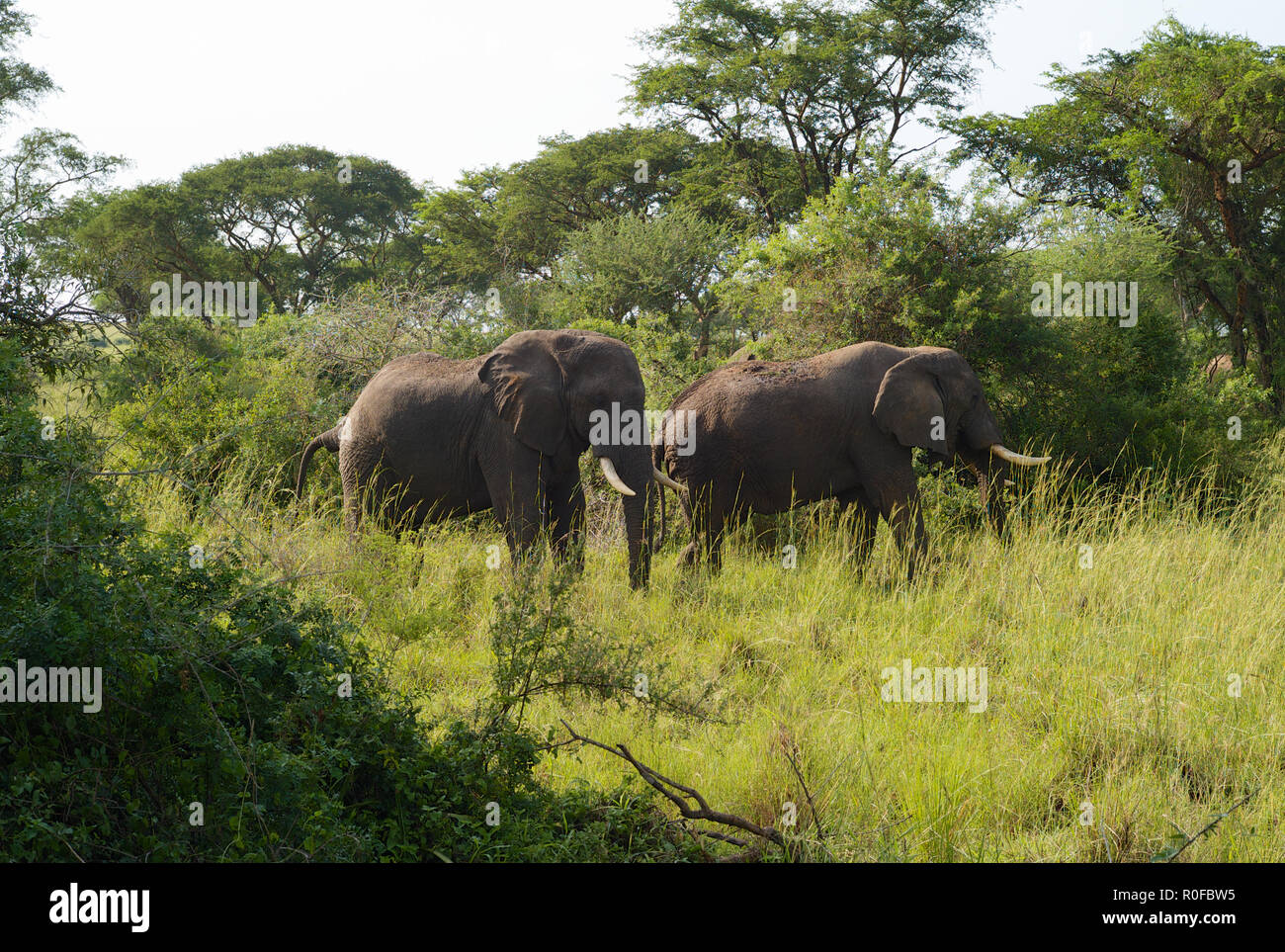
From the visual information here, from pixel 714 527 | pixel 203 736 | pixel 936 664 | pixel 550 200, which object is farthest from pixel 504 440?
pixel 550 200

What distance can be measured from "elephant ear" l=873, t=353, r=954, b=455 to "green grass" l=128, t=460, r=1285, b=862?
34.7 inches

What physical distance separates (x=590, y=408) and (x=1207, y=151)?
1473 cm

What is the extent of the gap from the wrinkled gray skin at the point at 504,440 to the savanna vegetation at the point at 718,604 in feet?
1.26

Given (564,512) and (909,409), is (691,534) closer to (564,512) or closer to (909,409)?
(564,512)

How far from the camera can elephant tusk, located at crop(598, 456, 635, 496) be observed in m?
8.10

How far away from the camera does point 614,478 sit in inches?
320

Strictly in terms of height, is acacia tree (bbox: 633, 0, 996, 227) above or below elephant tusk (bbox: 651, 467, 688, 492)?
above

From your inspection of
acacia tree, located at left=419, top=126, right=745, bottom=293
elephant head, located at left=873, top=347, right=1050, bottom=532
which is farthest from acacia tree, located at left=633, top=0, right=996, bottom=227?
elephant head, located at left=873, top=347, right=1050, bottom=532

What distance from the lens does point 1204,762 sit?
195 inches

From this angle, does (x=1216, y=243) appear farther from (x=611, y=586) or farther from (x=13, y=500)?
(x=13, y=500)

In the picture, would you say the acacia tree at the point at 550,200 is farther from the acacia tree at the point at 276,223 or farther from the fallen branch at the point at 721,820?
the fallen branch at the point at 721,820

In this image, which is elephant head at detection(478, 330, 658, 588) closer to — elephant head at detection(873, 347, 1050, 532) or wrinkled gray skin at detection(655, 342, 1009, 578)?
wrinkled gray skin at detection(655, 342, 1009, 578)

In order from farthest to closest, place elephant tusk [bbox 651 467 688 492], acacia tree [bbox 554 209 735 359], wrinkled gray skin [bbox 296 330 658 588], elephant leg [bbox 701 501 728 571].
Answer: acacia tree [bbox 554 209 735 359] < elephant leg [bbox 701 501 728 571] < elephant tusk [bbox 651 467 688 492] < wrinkled gray skin [bbox 296 330 658 588]

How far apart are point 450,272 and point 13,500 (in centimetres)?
2874
